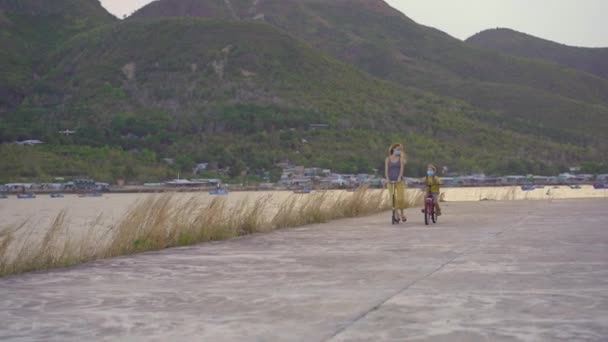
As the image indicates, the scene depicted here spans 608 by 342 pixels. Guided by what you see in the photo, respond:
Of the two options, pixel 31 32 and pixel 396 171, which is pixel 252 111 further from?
pixel 396 171

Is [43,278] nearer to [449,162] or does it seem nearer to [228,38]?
[449,162]

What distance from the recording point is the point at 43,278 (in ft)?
26.8

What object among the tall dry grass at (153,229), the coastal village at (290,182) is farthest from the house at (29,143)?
the tall dry grass at (153,229)

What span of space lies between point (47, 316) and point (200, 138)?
9308 centimetres

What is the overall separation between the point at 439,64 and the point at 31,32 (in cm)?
6439

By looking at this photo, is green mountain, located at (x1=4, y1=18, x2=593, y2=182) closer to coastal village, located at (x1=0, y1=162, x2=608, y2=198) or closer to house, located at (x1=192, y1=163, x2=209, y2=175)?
coastal village, located at (x1=0, y1=162, x2=608, y2=198)

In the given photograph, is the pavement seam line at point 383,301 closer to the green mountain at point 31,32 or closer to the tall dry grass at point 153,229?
the tall dry grass at point 153,229

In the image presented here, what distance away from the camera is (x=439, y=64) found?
147000 mm

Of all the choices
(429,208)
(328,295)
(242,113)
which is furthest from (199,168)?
(328,295)

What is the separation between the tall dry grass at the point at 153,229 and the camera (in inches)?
364

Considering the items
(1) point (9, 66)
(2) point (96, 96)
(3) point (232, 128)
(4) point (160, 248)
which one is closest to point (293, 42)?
(3) point (232, 128)

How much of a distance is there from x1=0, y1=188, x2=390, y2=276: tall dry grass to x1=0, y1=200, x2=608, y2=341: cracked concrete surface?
0.46 meters

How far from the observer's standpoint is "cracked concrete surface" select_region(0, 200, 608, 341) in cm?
529

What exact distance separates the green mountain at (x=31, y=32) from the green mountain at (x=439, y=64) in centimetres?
2109
